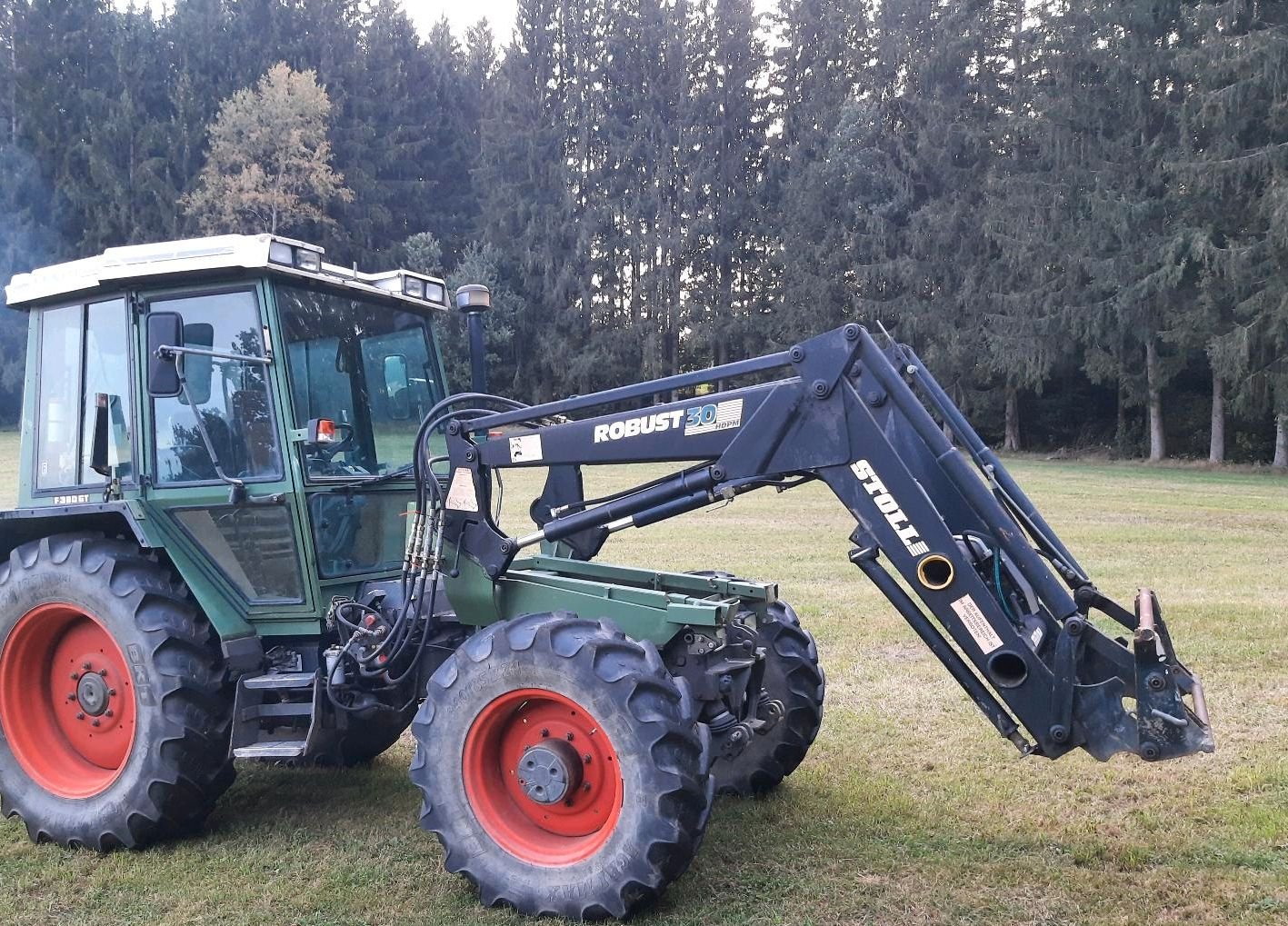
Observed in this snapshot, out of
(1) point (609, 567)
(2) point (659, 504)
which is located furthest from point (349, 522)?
(2) point (659, 504)

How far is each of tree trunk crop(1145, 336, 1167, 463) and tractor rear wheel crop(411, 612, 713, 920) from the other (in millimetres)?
29907

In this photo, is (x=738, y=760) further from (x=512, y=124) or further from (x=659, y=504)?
(x=512, y=124)

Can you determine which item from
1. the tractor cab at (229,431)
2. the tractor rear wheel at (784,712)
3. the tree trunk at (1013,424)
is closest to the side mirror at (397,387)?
the tractor cab at (229,431)

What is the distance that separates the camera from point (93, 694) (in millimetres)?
5176

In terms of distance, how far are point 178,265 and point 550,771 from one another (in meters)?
2.82

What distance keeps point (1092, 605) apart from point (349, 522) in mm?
3276

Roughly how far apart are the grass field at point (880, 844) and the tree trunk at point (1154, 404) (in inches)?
984

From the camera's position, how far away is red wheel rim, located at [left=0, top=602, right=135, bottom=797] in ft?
17.0

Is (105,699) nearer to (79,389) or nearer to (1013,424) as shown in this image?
(79,389)

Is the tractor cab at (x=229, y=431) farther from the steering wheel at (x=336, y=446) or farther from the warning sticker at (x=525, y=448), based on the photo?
the warning sticker at (x=525, y=448)

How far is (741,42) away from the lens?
147 ft

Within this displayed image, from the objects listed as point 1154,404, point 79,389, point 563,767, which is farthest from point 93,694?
point 1154,404

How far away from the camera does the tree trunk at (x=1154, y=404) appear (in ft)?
101

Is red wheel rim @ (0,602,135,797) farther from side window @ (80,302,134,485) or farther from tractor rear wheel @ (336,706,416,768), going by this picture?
tractor rear wheel @ (336,706,416,768)
